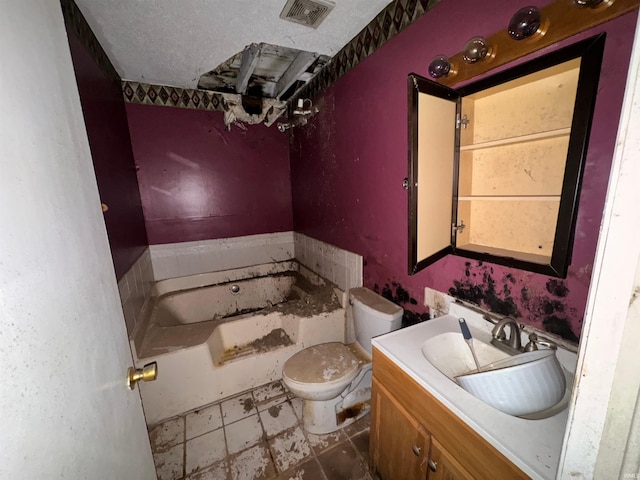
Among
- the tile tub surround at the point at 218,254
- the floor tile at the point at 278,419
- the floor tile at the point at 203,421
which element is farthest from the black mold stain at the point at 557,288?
the tile tub surround at the point at 218,254

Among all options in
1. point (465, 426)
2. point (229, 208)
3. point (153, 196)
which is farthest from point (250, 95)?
point (465, 426)

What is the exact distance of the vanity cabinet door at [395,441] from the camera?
3.12ft

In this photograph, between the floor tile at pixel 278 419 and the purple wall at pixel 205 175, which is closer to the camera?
the floor tile at pixel 278 419

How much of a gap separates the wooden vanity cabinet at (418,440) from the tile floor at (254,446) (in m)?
0.25

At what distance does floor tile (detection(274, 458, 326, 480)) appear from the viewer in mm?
1326

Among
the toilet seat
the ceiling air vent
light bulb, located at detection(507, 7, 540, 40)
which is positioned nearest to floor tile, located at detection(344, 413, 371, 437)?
the toilet seat

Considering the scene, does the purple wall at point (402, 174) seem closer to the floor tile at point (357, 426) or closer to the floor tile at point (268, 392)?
the floor tile at point (357, 426)

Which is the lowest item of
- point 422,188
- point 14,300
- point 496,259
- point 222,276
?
point 222,276

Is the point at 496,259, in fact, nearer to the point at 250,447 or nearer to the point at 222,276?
the point at 250,447

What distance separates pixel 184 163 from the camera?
257 centimetres

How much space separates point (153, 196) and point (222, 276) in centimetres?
106

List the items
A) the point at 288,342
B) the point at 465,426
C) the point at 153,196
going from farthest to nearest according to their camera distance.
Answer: the point at 153,196, the point at 288,342, the point at 465,426

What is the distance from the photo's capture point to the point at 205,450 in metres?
1.49

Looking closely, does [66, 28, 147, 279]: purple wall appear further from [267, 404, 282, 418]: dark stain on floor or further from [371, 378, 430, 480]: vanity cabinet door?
[371, 378, 430, 480]: vanity cabinet door
